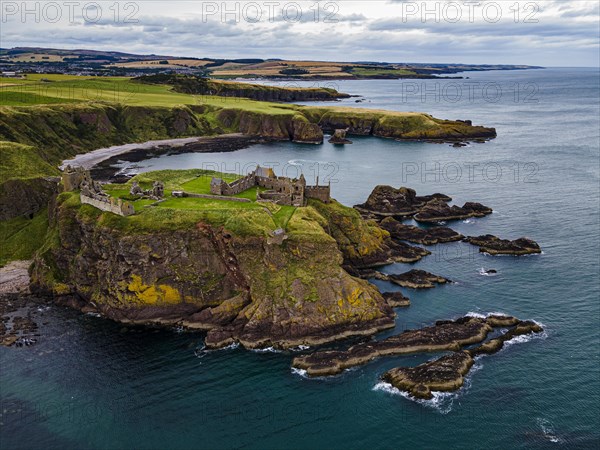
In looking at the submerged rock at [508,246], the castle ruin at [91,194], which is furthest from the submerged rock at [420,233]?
the castle ruin at [91,194]

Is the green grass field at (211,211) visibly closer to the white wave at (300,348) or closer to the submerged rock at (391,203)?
the white wave at (300,348)

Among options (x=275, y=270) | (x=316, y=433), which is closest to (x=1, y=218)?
(x=275, y=270)

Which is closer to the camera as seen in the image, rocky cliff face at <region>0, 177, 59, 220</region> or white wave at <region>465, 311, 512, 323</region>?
white wave at <region>465, 311, 512, 323</region>

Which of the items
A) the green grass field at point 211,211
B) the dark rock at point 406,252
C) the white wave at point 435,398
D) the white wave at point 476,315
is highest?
the green grass field at point 211,211

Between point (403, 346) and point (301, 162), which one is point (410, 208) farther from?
point (301, 162)

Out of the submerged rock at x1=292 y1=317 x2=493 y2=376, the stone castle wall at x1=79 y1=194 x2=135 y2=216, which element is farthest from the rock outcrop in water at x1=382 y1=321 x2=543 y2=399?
the stone castle wall at x1=79 y1=194 x2=135 y2=216

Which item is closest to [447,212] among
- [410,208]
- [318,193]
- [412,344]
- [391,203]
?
[410,208]

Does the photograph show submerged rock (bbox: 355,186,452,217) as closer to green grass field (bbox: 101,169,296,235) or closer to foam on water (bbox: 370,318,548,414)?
green grass field (bbox: 101,169,296,235)
